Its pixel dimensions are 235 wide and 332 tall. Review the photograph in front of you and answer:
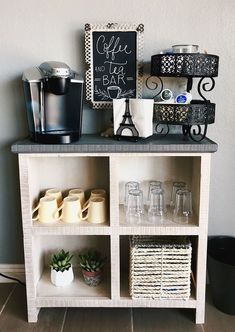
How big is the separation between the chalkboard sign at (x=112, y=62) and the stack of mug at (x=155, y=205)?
1.41ft

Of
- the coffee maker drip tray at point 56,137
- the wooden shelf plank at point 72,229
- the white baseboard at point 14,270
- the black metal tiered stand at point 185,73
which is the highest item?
the black metal tiered stand at point 185,73

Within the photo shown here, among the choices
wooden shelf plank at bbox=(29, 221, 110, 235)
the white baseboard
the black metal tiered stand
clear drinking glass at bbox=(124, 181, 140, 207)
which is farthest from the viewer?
the white baseboard

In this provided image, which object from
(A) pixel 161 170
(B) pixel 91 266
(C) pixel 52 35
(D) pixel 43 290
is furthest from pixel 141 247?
(C) pixel 52 35

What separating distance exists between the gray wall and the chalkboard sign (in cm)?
5

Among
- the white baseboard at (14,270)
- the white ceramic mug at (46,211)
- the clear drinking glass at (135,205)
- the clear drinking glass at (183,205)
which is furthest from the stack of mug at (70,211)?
the white baseboard at (14,270)

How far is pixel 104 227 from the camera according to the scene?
1.57 metres

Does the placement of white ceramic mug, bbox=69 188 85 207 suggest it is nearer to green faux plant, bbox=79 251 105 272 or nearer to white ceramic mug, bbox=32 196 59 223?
white ceramic mug, bbox=32 196 59 223

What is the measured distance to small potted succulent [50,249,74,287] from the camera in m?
1.73

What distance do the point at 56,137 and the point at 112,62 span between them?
45cm

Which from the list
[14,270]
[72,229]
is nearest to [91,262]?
[72,229]

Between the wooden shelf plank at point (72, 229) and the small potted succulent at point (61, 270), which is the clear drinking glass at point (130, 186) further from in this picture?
the small potted succulent at point (61, 270)

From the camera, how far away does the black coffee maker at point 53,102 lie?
1.46 meters

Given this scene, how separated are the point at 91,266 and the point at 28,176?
1.74 ft

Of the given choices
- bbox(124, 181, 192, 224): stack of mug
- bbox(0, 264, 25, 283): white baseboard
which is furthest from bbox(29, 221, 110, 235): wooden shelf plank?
bbox(0, 264, 25, 283): white baseboard
